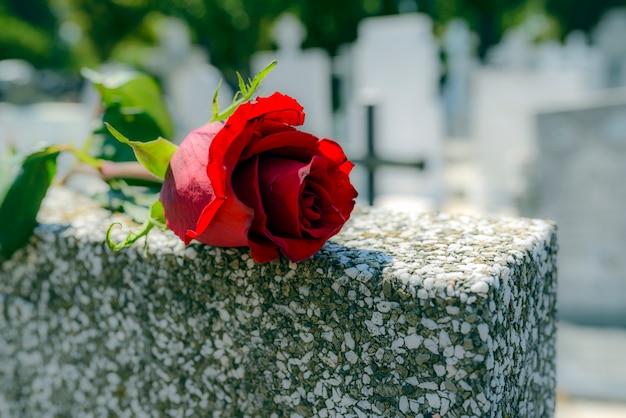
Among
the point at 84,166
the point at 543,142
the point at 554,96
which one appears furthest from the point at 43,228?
the point at 554,96

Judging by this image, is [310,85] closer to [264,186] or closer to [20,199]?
[20,199]

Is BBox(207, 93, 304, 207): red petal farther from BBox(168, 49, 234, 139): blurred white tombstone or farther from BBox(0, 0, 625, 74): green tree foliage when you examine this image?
BBox(0, 0, 625, 74): green tree foliage

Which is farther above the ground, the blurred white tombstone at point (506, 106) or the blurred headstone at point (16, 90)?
the blurred headstone at point (16, 90)

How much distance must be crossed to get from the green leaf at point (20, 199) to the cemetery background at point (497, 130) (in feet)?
3.65

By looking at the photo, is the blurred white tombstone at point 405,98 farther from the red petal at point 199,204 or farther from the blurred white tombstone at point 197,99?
the red petal at point 199,204

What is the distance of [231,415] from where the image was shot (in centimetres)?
82

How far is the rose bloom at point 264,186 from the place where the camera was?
660 millimetres

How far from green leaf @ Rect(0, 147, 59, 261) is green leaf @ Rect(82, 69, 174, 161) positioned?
0.14 metres

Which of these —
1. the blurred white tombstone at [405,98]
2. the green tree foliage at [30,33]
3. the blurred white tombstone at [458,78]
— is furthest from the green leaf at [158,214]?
the green tree foliage at [30,33]

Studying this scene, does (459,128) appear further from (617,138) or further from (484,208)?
(617,138)

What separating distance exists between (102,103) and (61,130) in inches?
105

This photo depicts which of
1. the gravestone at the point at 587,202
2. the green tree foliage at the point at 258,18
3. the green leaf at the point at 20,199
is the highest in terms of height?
the green tree foliage at the point at 258,18

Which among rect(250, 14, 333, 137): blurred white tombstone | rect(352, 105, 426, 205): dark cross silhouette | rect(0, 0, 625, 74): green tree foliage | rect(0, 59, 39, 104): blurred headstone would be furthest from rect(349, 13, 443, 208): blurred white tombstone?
rect(0, 0, 625, 74): green tree foliage

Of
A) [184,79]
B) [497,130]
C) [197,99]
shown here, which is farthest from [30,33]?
[497,130]
